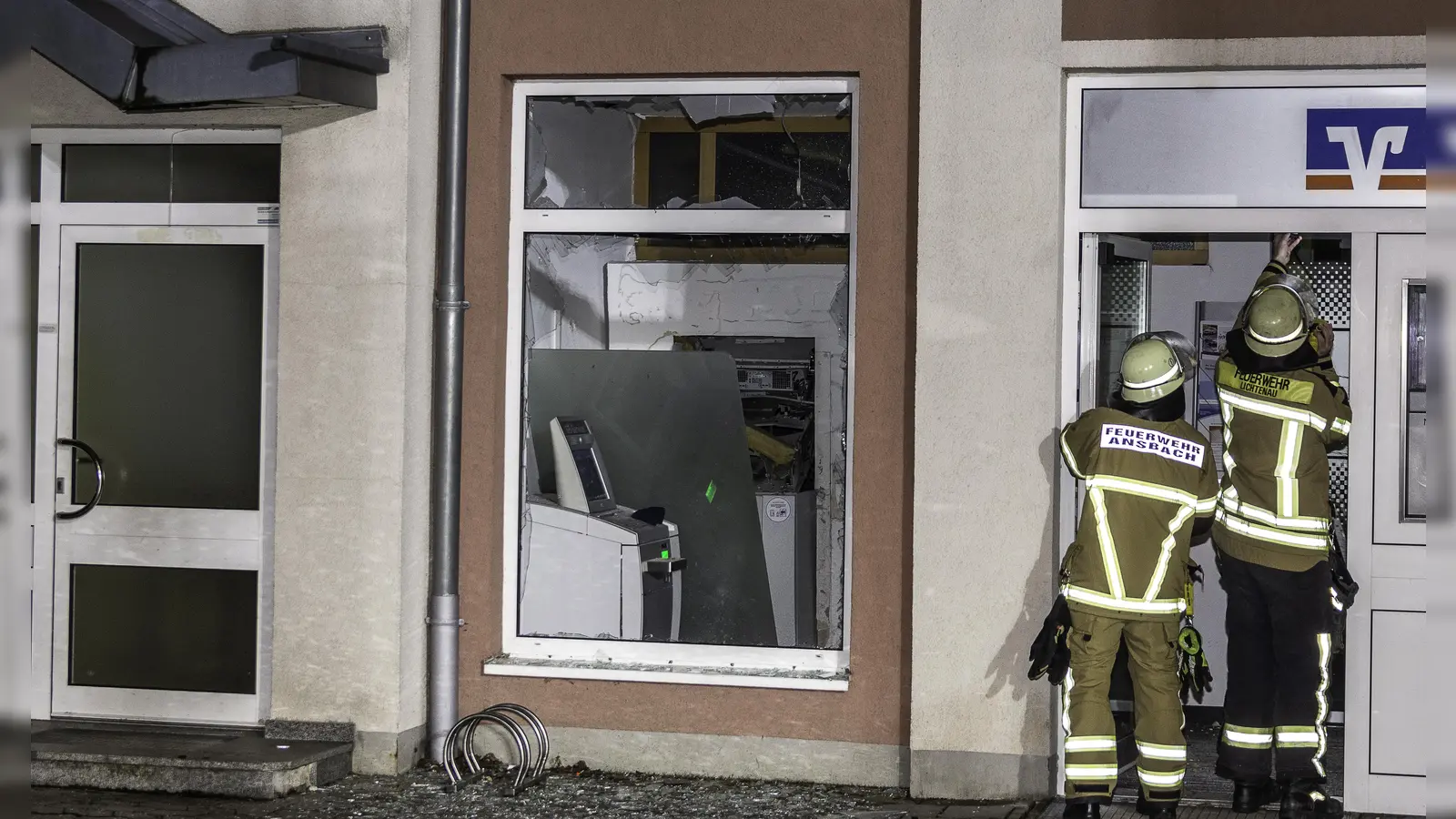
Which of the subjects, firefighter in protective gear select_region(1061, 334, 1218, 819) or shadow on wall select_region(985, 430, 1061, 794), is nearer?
firefighter in protective gear select_region(1061, 334, 1218, 819)

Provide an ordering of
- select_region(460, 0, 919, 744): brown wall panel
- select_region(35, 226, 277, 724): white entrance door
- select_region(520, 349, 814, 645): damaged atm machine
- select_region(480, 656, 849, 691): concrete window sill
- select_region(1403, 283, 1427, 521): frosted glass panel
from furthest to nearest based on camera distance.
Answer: select_region(35, 226, 277, 724): white entrance door → select_region(520, 349, 814, 645): damaged atm machine → select_region(480, 656, 849, 691): concrete window sill → select_region(460, 0, 919, 744): brown wall panel → select_region(1403, 283, 1427, 521): frosted glass panel

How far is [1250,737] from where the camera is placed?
5.96 metres

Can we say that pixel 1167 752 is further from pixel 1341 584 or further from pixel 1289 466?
pixel 1289 466

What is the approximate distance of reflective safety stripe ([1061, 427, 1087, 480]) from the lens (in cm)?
584

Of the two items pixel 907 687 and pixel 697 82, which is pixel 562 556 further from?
pixel 697 82

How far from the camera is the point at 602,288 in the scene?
6.90 metres

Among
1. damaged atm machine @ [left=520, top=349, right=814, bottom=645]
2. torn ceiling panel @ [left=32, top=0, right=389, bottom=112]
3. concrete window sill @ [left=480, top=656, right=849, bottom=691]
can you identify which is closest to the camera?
torn ceiling panel @ [left=32, top=0, right=389, bottom=112]

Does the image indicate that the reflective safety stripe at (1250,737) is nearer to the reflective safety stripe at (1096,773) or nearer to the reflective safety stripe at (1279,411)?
the reflective safety stripe at (1096,773)

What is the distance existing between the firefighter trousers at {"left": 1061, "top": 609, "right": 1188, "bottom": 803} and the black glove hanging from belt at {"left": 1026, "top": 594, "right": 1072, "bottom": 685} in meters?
0.02

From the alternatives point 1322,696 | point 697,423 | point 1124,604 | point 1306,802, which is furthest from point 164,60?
point 1306,802

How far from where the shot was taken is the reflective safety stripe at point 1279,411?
19.2 feet

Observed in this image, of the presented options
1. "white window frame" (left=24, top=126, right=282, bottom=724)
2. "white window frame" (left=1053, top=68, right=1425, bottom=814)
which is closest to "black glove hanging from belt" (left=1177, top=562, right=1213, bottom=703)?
"white window frame" (left=1053, top=68, right=1425, bottom=814)

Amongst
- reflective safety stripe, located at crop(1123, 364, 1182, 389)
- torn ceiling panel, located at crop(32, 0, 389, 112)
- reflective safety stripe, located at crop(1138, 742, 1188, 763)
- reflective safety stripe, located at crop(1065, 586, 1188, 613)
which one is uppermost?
torn ceiling panel, located at crop(32, 0, 389, 112)

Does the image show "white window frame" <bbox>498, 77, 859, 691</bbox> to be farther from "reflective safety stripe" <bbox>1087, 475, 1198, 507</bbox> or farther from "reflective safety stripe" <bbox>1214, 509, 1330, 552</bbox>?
"reflective safety stripe" <bbox>1214, 509, 1330, 552</bbox>
